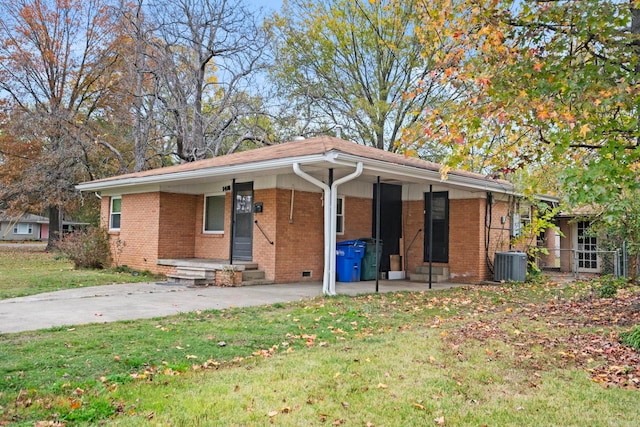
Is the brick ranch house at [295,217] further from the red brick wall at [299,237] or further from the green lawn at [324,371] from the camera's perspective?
the green lawn at [324,371]

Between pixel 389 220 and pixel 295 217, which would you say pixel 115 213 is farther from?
pixel 389 220

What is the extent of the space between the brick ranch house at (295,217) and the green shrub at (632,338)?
5953 mm

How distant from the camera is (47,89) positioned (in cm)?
2809

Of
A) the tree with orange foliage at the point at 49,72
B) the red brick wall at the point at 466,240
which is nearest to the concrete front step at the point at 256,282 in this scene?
the red brick wall at the point at 466,240

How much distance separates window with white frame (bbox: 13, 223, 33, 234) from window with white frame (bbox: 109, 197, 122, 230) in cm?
4839

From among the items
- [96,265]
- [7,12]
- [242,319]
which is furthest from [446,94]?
[7,12]

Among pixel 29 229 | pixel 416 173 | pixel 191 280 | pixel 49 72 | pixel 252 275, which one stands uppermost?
pixel 49 72

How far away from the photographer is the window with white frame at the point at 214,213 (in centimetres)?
1477

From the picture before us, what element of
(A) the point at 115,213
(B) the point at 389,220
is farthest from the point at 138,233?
(B) the point at 389,220

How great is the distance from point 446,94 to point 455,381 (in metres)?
21.5

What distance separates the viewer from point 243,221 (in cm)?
1355

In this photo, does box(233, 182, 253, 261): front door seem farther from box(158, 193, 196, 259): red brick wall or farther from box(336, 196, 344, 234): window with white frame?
box(336, 196, 344, 234): window with white frame

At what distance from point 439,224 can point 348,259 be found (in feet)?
10.5

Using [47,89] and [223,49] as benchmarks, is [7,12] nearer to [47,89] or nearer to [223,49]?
[47,89]
